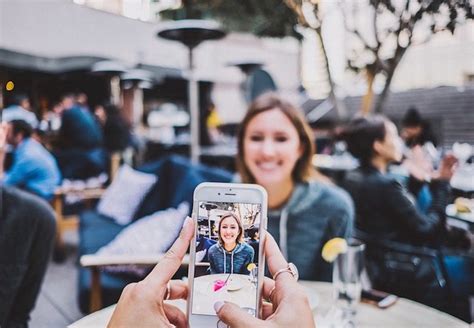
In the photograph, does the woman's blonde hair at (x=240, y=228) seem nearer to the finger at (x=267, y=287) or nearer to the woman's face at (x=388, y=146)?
the finger at (x=267, y=287)

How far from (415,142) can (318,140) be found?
3255 millimetres

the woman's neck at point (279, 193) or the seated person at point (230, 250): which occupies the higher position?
the seated person at point (230, 250)

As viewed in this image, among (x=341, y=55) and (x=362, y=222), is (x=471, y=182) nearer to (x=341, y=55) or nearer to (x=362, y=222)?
(x=362, y=222)

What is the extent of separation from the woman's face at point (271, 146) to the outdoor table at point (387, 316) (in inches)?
21.1

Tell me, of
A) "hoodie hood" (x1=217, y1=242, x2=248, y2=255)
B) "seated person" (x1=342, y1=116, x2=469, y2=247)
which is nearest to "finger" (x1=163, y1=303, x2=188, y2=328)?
"hoodie hood" (x1=217, y1=242, x2=248, y2=255)

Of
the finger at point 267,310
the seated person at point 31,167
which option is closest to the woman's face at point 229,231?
the finger at point 267,310

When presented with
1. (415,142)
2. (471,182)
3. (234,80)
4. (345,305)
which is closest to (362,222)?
(471,182)

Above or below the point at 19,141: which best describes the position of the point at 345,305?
below

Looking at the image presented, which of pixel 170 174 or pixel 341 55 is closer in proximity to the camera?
pixel 341 55

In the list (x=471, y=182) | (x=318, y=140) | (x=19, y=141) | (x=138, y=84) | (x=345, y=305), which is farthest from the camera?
(x=138, y=84)

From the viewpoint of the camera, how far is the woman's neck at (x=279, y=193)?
175cm

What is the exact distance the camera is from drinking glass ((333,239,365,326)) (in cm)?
125

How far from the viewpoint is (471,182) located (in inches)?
112

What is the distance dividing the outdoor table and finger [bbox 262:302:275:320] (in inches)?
20.2
